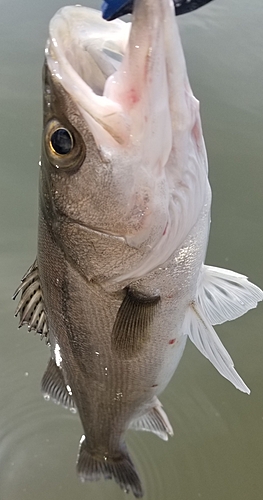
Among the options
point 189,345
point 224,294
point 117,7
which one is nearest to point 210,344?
point 224,294

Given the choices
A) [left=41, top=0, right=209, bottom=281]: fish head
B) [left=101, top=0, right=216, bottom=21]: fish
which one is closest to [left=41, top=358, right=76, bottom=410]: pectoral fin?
[left=41, top=0, right=209, bottom=281]: fish head

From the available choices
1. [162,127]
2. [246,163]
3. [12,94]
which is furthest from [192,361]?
[12,94]

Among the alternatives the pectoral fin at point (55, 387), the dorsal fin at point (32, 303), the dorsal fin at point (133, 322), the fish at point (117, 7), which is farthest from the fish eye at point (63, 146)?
the pectoral fin at point (55, 387)

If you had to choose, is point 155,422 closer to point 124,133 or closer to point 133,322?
point 133,322

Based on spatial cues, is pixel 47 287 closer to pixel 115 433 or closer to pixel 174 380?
pixel 115 433

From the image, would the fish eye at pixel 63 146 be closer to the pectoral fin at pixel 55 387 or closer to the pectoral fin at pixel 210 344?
the pectoral fin at pixel 210 344

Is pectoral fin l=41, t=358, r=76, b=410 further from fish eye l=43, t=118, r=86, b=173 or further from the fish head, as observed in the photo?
fish eye l=43, t=118, r=86, b=173
